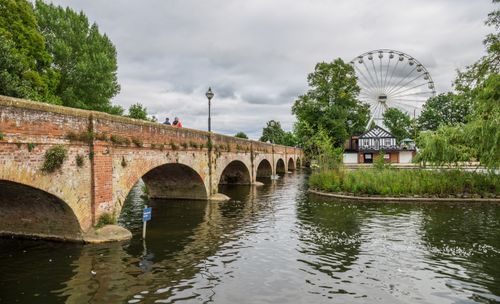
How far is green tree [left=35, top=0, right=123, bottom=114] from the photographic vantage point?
1219 inches

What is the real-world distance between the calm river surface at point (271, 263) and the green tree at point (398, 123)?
181 ft

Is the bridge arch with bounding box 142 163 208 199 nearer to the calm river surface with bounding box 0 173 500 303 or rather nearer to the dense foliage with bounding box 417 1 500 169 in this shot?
the calm river surface with bounding box 0 173 500 303

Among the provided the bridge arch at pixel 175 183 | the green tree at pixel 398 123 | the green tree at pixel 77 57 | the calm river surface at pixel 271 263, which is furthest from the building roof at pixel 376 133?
the bridge arch at pixel 175 183

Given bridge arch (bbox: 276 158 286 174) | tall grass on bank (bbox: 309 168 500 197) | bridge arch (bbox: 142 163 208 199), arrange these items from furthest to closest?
1. bridge arch (bbox: 276 158 286 174)
2. tall grass on bank (bbox: 309 168 500 197)
3. bridge arch (bbox: 142 163 208 199)

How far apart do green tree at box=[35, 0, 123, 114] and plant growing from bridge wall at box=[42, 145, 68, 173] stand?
2313cm

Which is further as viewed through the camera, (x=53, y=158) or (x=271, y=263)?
(x=271, y=263)

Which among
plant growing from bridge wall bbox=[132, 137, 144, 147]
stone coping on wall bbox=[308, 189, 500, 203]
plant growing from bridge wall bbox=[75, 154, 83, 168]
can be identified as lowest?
stone coping on wall bbox=[308, 189, 500, 203]

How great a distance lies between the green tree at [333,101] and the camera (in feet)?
161

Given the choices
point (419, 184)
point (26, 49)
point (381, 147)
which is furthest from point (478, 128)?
point (381, 147)

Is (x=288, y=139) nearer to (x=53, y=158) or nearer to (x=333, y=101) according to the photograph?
(x=333, y=101)

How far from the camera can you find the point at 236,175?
30578 mm

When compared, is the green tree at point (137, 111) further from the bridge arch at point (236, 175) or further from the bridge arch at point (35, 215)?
the bridge arch at point (35, 215)

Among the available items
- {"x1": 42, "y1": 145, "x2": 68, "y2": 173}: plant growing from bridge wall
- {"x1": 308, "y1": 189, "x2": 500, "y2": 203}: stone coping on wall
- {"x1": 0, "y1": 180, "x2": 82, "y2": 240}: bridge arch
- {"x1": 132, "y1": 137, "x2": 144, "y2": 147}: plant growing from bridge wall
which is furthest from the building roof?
→ {"x1": 42, "y1": 145, "x2": 68, "y2": 173}: plant growing from bridge wall

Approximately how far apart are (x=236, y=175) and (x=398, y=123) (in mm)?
50524
